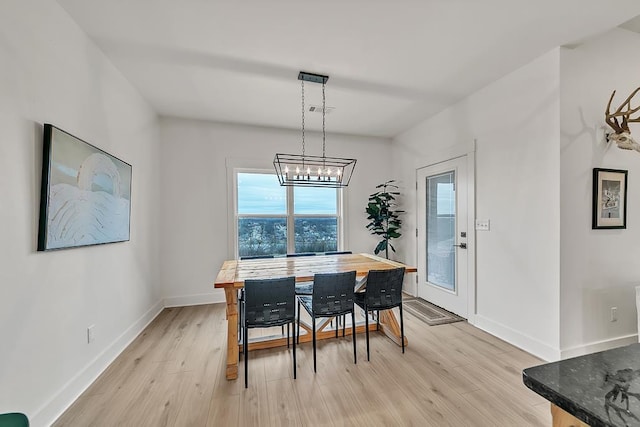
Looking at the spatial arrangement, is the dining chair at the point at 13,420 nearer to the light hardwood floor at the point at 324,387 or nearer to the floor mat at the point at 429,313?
the light hardwood floor at the point at 324,387

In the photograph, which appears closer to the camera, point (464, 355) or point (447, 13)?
point (447, 13)

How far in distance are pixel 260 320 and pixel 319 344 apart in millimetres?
892

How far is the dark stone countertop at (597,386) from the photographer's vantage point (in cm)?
52

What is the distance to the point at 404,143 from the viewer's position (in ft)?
15.1

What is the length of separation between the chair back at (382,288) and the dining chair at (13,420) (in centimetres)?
214

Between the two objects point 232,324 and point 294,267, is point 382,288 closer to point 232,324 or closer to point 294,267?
point 294,267

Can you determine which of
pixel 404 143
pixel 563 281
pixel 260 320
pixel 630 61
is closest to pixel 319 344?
pixel 260 320

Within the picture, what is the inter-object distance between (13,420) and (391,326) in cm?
276

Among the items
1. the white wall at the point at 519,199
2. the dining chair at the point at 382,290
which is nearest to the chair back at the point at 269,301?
the dining chair at the point at 382,290

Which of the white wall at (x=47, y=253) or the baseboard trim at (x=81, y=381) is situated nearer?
the white wall at (x=47, y=253)

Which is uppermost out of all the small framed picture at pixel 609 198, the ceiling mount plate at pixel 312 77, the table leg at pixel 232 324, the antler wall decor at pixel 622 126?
the ceiling mount plate at pixel 312 77

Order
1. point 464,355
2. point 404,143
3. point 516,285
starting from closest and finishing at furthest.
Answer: point 464,355, point 516,285, point 404,143

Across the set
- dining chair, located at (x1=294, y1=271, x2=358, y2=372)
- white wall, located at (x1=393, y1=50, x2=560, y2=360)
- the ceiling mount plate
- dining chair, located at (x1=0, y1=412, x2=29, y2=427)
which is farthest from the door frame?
dining chair, located at (x1=0, y1=412, x2=29, y2=427)

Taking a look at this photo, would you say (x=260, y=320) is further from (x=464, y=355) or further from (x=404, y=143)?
(x=404, y=143)
